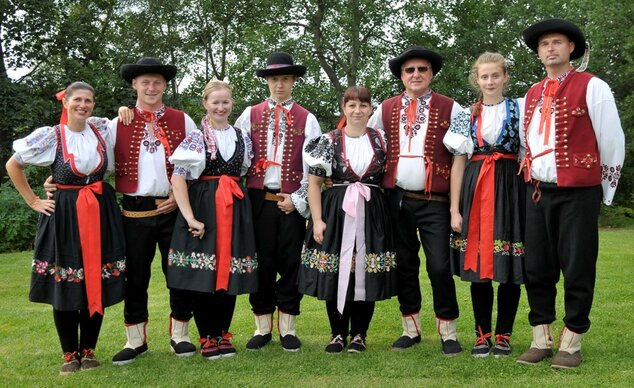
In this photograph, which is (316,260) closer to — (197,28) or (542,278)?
(542,278)

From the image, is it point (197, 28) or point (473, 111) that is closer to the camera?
point (473, 111)

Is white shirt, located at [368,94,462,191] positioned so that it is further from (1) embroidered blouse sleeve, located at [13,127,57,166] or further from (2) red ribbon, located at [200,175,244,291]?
(1) embroidered blouse sleeve, located at [13,127,57,166]

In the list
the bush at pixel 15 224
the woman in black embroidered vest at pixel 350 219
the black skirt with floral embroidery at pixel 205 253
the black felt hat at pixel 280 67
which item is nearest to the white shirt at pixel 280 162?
the woman in black embroidered vest at pixel 350 219

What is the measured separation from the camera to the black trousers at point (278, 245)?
4.26 meters

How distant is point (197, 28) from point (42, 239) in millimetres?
17123

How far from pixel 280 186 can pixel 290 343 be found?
3.41ft

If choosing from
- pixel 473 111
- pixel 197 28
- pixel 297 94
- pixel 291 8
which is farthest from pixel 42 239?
pixel 197 28

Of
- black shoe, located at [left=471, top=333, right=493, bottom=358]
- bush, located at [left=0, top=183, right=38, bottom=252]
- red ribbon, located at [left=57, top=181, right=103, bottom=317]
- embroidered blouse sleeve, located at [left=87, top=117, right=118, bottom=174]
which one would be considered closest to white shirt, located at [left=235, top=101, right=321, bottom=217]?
embroidered blouse sleeve, located at [left=87, top=117, right=118, bottom=174]

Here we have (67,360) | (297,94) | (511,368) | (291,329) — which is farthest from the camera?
(297,94)

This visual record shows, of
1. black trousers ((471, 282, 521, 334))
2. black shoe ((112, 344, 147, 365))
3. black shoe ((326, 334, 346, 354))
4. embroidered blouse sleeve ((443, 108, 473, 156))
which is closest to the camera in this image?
embroidered blouse sleeve ((443, 108, 473, 156))

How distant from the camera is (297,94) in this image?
651 inches

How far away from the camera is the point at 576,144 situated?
11.9 ft

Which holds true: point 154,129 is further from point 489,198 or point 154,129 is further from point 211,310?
point 489,198

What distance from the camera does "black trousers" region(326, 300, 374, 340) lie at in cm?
425
